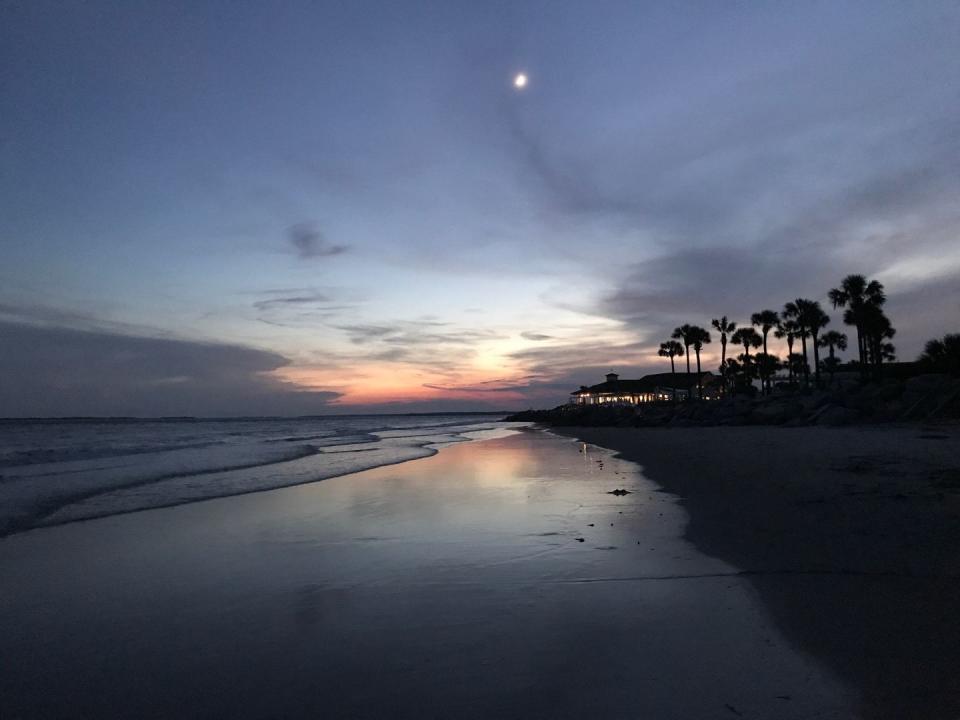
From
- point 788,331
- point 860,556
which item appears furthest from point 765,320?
point 860,556

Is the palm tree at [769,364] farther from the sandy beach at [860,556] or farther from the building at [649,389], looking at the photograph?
the sandy beach at [860,556]

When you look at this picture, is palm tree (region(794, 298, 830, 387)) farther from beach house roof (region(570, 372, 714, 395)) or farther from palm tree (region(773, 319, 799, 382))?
beach house roof (region(570, 372, 714, 395))

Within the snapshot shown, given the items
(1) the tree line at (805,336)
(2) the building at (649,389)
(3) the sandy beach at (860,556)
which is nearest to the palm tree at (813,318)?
(1) the tree line at (805,336)

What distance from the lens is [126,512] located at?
1459cm

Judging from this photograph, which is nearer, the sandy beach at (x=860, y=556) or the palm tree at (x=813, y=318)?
the sandy beach at (x=860, y=556)

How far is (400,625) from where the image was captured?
6.07m

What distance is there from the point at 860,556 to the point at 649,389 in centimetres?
10830

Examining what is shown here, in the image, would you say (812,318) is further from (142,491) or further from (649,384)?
(142,491)

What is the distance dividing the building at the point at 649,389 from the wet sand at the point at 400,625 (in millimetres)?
100077

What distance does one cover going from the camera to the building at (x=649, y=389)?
108 meters

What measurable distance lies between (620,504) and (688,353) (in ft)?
274

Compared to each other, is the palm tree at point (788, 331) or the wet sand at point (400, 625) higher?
the palm tree at point (788, 331)

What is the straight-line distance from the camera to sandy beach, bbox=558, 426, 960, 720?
4.45 meters

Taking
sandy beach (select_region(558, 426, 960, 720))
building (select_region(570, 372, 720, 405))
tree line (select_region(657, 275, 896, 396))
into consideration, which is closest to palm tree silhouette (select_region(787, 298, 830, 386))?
tree line (select_region(657, 275, 896, 396))
